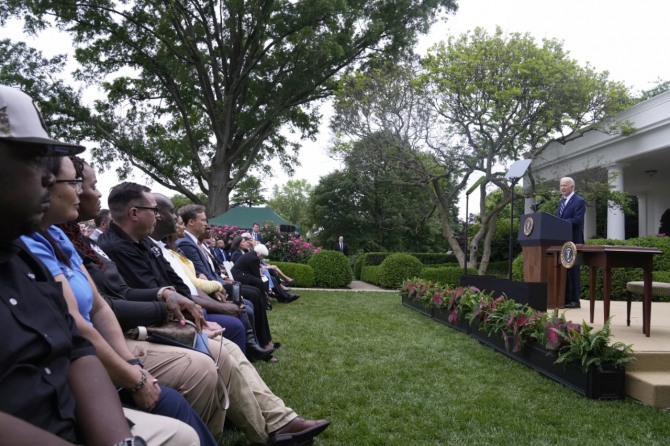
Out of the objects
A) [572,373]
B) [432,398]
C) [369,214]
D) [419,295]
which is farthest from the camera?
[369,214]

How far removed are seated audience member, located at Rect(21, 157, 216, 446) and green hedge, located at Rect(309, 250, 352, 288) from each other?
1402cm

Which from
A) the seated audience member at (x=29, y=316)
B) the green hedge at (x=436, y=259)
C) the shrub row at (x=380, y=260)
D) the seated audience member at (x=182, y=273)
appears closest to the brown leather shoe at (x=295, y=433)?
the seated audience member at (x=182, y=273)

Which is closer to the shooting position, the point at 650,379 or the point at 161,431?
the point at 161,431

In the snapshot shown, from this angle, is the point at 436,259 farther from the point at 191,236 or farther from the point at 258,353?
the point at 191,236

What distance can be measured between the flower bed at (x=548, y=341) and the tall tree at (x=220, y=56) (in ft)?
41.0

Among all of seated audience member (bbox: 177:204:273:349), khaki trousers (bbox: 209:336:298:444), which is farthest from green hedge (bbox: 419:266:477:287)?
khaki trousers (bbox: 209:336:298:444)

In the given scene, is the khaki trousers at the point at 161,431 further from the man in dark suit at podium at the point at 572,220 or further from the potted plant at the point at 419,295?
the potted plant at the point at 419,295

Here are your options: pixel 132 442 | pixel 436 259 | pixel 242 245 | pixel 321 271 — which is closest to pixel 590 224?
pixel 436 259

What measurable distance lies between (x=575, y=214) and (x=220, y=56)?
15.3 meters

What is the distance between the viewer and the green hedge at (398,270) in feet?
54.7

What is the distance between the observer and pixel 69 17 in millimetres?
17703

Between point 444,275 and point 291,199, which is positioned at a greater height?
point 291,199

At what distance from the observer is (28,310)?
143 cm

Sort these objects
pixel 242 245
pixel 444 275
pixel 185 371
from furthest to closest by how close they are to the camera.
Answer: pixel 444 275
pixel 242 245
pixel 185 371
